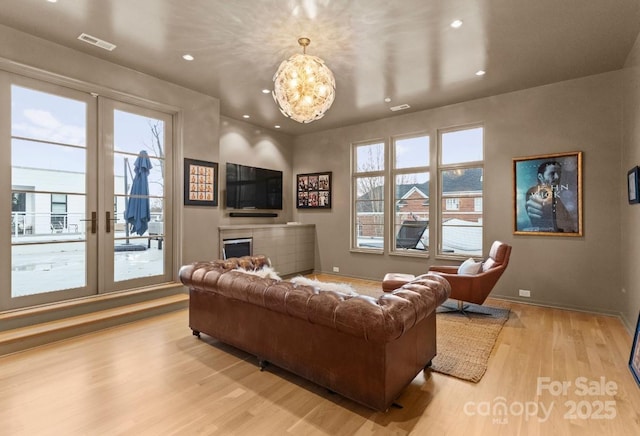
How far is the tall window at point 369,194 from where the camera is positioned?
254 inches

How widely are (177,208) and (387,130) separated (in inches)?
161

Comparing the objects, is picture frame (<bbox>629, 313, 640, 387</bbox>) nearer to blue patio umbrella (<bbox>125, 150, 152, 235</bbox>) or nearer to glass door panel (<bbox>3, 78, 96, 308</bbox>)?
blue patio umbrella (<bbox>125, 150, 152, 235</bbox>)

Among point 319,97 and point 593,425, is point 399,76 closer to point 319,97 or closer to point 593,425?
point 319,97

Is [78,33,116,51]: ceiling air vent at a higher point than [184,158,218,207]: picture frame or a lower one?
higher

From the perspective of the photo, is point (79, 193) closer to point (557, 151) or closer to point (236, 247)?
point (236, 247)

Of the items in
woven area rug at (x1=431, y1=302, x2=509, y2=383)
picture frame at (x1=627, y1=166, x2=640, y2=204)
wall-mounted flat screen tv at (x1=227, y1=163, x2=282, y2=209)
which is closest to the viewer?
woven area rug at (x1=431, y1=302, x2=509, y2=383)

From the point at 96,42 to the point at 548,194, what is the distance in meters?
6.18

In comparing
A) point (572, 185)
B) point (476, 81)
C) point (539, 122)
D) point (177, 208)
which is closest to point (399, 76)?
point (476, 81)

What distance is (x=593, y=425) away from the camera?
6.80ft

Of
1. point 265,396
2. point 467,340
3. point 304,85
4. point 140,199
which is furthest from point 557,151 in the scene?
point 140,199

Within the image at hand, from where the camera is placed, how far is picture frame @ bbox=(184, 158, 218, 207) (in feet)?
16.1

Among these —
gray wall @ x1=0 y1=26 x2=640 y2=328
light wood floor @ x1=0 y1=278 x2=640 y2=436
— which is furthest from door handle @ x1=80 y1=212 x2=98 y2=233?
light wood floor @ x1=0 y1=278 x2=640 y2=436

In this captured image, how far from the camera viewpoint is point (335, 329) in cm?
224

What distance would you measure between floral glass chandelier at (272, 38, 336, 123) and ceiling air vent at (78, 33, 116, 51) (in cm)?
209
